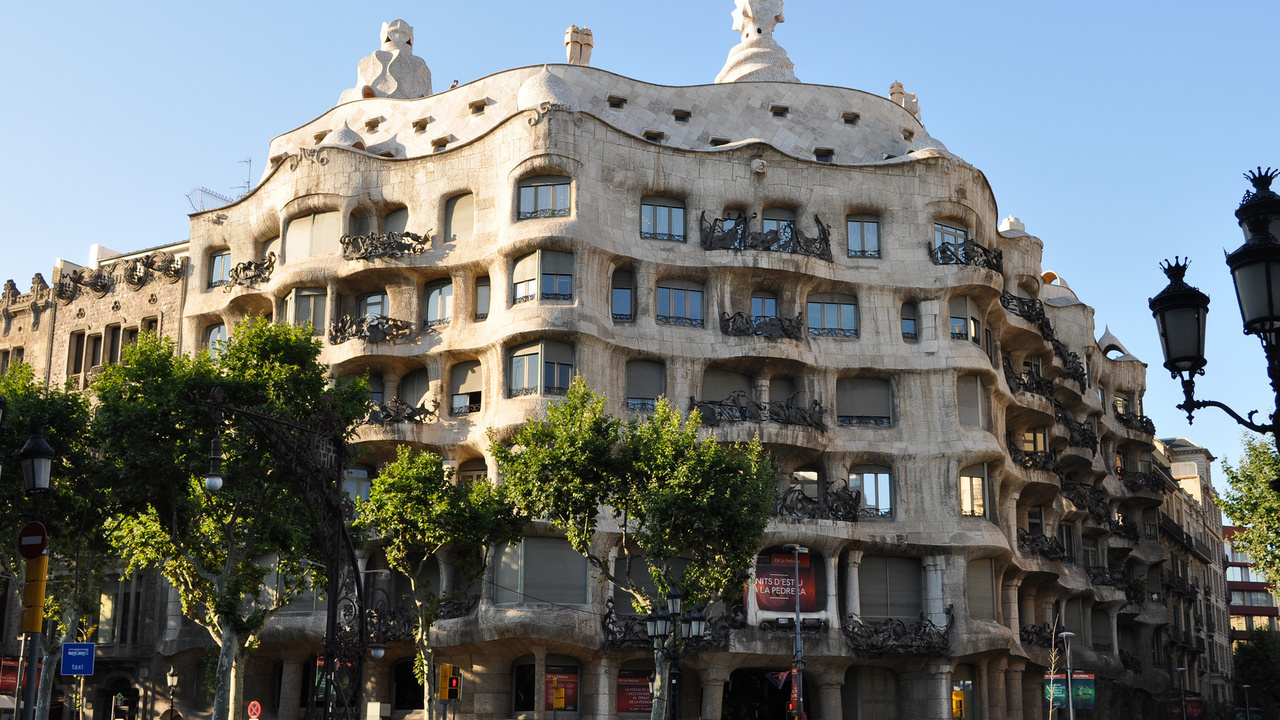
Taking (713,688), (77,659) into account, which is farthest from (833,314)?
(77,659)

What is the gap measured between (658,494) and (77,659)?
646 inches

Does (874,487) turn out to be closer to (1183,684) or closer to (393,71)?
(393,71)

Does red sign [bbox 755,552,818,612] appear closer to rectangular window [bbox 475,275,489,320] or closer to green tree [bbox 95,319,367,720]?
rectangular window [bbox 475,275,489,320]

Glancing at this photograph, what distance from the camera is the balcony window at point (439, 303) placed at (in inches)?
1874

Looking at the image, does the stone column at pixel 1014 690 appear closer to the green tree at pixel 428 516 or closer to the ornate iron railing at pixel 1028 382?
the ornate iron railing at pixel 1028 382

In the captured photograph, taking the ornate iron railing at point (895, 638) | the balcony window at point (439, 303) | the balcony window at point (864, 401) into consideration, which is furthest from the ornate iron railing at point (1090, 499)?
the balcony window at point (439, 303)

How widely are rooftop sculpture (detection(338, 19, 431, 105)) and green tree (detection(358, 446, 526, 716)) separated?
71.2 ft

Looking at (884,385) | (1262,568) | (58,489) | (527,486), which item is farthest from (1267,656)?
(58,489)

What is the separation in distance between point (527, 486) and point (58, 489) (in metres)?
12.7

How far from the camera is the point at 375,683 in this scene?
46.0m

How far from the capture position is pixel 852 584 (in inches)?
1806

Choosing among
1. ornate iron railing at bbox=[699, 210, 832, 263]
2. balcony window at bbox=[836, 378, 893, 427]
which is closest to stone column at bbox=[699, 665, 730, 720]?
balcony window at bbox=[836, 378, 893, 427]

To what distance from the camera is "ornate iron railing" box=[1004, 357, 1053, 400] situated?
5225 centimetres

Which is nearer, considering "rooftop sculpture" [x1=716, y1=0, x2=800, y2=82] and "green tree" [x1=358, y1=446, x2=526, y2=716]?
"green tree" [x1=358, y1=446, x2=526, y2=716]
